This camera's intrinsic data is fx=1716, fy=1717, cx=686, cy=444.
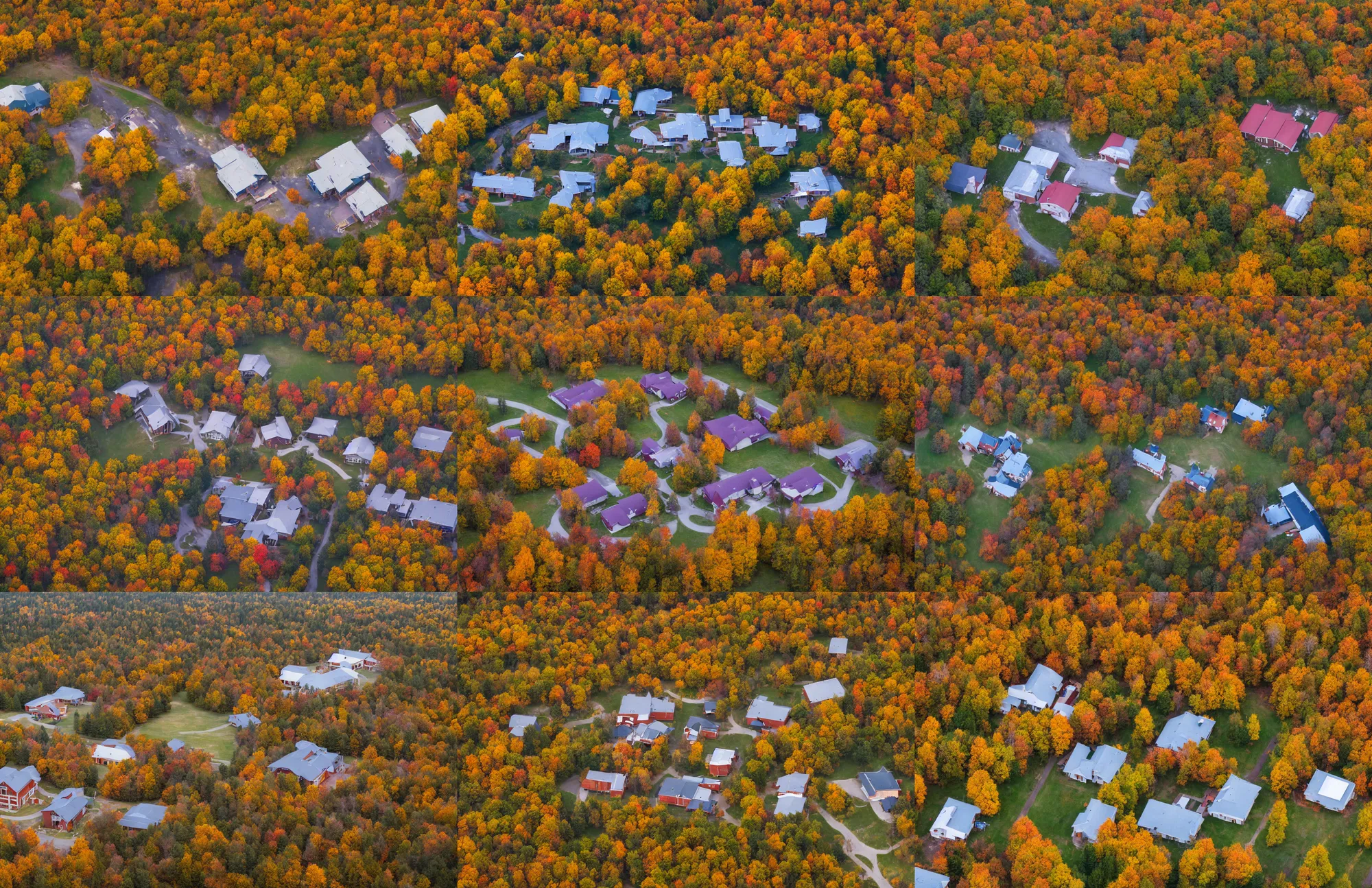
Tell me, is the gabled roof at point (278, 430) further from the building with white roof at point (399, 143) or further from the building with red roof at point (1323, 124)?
the building with red roof at point (1323, 124)

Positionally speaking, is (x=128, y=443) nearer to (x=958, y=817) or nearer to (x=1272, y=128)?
(x=958, y=817)

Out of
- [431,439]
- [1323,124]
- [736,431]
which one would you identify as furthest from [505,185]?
[1323,124]

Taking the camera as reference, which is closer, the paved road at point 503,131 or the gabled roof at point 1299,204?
the gabled roof at point 1299,204

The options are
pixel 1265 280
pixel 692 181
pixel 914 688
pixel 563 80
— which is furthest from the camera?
pixel 563 80

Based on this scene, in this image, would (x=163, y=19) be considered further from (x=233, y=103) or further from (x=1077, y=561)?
(x=1077, y=561)

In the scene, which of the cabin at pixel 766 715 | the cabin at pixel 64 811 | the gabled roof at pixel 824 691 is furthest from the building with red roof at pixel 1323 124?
the cabin at pixel 64 811

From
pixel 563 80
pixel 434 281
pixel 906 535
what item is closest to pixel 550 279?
pixel 434 281
